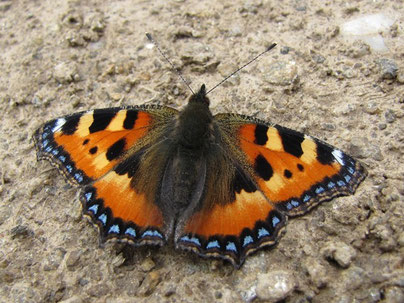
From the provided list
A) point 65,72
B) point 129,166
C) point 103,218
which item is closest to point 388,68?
point 129,166

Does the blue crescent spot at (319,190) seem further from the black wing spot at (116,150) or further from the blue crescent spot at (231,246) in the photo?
the black wing spot at (116,150)

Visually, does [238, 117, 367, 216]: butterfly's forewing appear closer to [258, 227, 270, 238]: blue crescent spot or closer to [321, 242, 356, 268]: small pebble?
[258, 227, 270, 238]: blue crescent spot

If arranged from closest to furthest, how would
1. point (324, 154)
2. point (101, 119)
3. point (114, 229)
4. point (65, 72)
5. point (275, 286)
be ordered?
point (275, 286) → point (114, 229) → point (324, 154) → point (101, 119) → point (65, 72)

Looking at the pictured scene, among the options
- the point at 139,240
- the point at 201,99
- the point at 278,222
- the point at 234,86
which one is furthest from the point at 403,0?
the point at 139,240

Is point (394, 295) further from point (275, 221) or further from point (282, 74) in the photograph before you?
point (282, 74)

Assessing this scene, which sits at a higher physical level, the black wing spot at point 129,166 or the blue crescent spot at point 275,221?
the black wing spot at point 129,166

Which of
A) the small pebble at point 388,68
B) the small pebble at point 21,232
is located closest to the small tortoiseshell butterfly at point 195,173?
the small pebble at point 21,232

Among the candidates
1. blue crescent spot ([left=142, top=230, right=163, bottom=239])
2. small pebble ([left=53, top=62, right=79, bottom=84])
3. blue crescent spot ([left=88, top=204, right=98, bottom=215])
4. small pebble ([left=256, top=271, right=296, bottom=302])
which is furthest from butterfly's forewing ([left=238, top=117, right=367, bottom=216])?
small pebble ([left=53, top=62, right=79, bottom=84])
